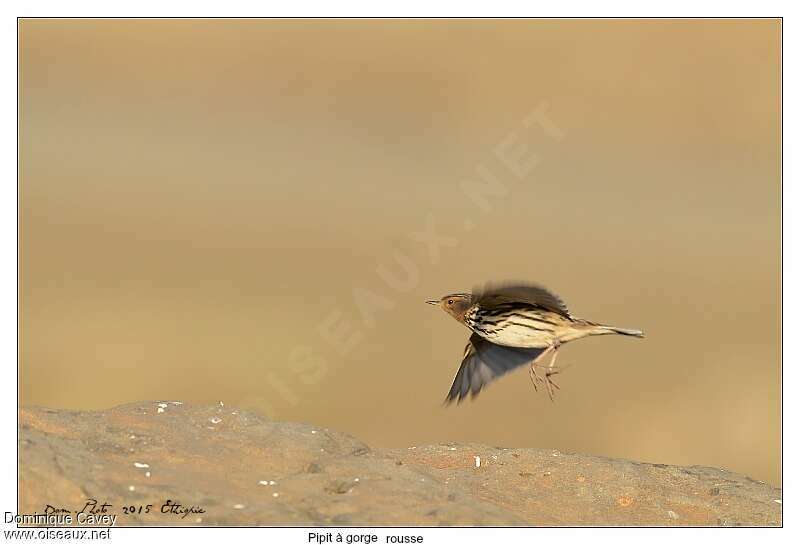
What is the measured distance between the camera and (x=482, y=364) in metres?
10.6

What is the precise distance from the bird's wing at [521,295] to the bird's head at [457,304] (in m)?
0.57

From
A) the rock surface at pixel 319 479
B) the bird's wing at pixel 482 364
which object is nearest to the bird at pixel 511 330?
the bird's wing at pixel 482 364

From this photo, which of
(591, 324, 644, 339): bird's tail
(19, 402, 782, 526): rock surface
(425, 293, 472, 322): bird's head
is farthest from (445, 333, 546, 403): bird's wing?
(591, 324, 644, 339): bird's tail

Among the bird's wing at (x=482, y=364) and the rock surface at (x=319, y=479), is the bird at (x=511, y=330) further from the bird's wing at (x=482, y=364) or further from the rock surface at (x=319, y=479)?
the rock surface at (x=319, y=479)

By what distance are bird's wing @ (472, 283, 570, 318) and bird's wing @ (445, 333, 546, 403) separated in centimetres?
57

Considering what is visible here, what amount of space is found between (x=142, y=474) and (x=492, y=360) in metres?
3.81

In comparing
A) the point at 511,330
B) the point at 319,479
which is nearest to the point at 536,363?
the point at 511,330

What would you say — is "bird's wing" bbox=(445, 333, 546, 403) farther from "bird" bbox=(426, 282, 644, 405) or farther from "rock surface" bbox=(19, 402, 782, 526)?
"rock surface" bbox=(19, 402, 782, 526)

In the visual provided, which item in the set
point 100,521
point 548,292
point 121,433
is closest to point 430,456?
point 548,292

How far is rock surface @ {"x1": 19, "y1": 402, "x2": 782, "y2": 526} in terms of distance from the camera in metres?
Answer: 7.30

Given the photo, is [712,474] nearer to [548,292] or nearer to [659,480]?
[659,480]

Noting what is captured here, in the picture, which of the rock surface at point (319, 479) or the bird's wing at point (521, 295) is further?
the bird's wing at point (521, 295)

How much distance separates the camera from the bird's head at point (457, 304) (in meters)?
10.8

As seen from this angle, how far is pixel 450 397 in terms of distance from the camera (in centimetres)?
1066
